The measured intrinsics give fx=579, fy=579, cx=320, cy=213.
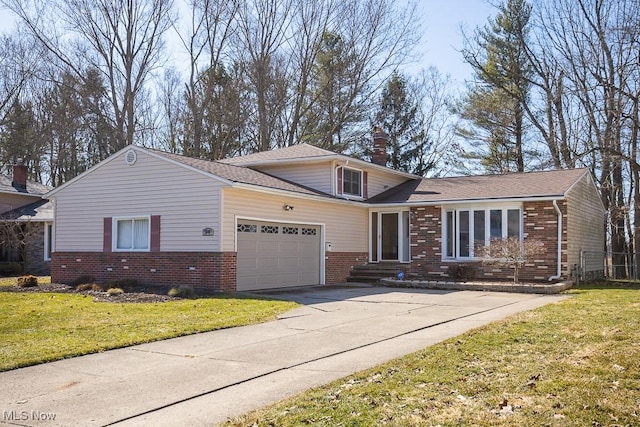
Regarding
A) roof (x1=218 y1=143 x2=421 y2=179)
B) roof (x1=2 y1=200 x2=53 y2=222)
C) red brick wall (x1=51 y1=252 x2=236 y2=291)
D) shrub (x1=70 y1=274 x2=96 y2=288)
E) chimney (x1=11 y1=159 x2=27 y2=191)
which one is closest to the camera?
red brick wall (x1=51 y1=252 x2=236 y2=291)

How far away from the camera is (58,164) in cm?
3584

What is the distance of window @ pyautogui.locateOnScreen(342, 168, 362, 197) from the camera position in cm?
2159

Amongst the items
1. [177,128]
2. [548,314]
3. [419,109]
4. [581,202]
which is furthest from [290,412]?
[419,109]

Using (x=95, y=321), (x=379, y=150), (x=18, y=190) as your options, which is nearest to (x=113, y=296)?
(x=95, y=321)

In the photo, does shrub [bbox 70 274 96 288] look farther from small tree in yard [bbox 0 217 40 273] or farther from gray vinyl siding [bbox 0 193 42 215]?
gray vinyl siding [bbox 0 193 42 215]

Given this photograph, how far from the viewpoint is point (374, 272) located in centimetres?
2098

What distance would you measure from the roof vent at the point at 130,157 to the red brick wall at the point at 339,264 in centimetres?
698

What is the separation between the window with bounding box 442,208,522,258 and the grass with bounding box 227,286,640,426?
1089 cm

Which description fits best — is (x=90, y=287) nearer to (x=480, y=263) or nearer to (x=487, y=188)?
(x=480, y=263)

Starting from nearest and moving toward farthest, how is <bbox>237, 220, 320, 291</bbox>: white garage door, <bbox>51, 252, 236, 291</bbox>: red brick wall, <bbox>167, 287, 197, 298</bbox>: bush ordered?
<bbox>167, 287, 197, 298</bbox>: bush → <bbox>51, 252, 236, 291</bbox>: red brick wall → <bbox>237, 220, 320, 291</bbox>: white garage door

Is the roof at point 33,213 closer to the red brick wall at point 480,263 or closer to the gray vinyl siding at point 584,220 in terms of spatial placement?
the red brick wall at point 480,263

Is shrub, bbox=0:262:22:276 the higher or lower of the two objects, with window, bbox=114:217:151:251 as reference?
lower

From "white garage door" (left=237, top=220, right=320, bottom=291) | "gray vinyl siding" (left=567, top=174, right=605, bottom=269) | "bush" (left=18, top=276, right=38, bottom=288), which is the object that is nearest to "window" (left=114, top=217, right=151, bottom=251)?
"bush" (left=18, top=276, right=38, bottom=288)

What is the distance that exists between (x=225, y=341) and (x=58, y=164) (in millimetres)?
31432
